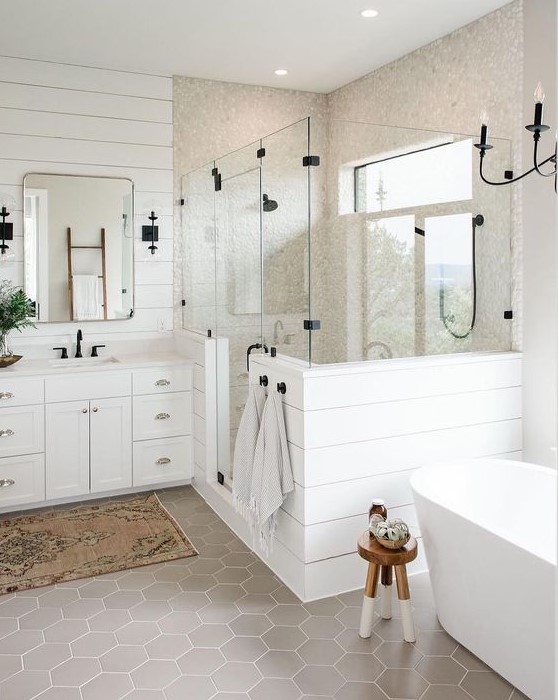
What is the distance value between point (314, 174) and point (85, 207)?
2.07 m

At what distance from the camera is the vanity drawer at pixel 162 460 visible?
414 centimetres

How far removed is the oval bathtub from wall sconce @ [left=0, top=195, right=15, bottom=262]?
9.60 ft

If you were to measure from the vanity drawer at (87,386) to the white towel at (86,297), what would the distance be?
0.57 m

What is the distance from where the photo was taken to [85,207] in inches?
169

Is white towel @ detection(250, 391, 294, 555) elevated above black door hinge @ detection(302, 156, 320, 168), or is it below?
below

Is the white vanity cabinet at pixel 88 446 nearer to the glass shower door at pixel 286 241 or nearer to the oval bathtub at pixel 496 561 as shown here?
the glass shower door at pixel 286 241

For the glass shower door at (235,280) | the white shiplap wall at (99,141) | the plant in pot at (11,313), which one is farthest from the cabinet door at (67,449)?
the glass shower door at (235,280)

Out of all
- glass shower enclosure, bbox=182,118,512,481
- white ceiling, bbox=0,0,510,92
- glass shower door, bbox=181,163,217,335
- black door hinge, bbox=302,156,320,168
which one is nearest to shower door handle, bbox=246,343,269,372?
glass shower enclosure, bbox=182,118,512,481

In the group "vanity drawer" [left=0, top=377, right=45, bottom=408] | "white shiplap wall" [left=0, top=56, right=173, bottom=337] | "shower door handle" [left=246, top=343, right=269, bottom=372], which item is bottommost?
"vanity drawer" [left=0, top=377, right=45, bottom=408]

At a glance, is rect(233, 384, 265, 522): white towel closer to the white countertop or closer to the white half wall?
the white countertop

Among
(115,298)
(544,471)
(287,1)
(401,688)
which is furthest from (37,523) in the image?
(287,1)

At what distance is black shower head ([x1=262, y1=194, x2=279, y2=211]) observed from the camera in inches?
123

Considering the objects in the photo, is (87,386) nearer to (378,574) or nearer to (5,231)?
(5,231)

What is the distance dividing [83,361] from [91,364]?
92 mm
